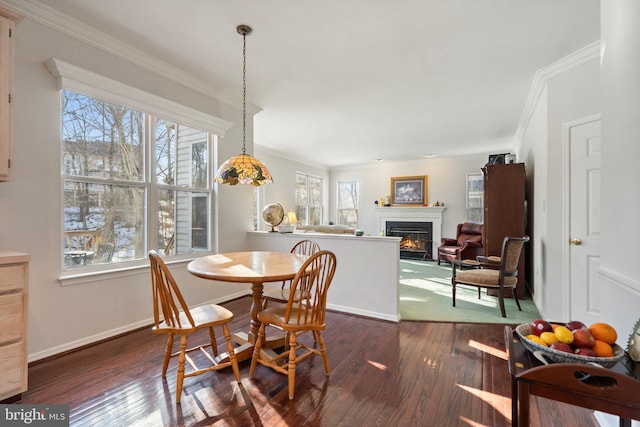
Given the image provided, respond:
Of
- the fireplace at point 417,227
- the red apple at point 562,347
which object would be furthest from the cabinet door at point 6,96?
the fireplace at point 417,227

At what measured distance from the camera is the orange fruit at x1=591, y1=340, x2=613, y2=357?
0.94m

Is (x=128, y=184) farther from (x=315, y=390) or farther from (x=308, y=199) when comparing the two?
(x=308, y=199)

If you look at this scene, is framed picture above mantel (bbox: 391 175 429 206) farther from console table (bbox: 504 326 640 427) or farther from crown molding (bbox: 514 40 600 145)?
console table (bbox: 504 326 640 427)

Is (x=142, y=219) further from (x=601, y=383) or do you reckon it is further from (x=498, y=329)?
(x=498, y=329)

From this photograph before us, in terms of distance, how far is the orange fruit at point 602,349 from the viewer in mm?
938

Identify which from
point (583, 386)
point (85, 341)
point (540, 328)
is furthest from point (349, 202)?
point (583, 386)

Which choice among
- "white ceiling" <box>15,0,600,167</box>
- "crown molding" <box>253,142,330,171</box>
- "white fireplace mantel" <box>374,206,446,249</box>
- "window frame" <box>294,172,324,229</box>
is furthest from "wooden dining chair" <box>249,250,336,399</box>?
"white fireplace mantel" <box>374,206,446,249</box>

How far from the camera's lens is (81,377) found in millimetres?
2047

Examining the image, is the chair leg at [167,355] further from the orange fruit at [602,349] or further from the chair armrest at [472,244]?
the chair armrest at [472,244]

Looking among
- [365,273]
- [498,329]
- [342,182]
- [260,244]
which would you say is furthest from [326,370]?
[342,182]

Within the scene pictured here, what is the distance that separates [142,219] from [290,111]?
2474 mm

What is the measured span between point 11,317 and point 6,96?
135 centimetres

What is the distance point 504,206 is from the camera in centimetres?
428

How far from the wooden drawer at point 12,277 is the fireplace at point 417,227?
21.9ft
